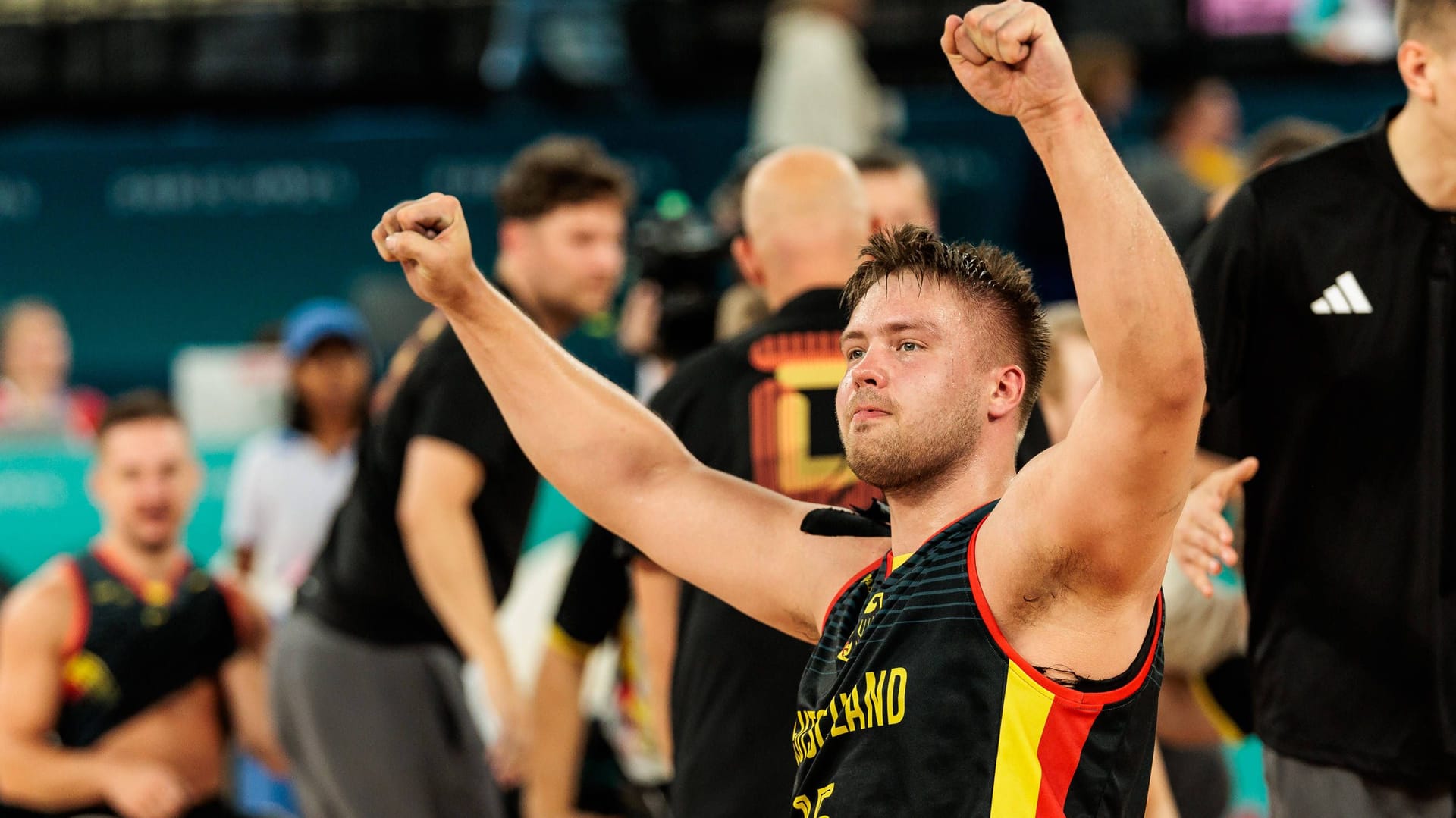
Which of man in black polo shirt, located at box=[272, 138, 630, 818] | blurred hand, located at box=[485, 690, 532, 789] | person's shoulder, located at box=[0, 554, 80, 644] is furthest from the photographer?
person's shoulder, located at box=[0, 554, 80, 644]

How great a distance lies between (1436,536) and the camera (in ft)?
10.00

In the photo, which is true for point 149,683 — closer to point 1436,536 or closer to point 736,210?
point 736,210

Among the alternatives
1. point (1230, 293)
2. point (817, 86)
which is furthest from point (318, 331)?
point (1230, 293)

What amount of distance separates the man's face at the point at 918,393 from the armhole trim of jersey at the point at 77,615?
3713mm

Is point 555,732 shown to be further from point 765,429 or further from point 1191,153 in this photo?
point 1191,153

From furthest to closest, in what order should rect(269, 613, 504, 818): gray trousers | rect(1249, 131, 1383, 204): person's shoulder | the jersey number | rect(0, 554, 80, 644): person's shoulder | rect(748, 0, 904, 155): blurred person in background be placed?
rect(748, 0, 904, 155): blurred person in background < rect(0, 554, 80, 644): person's shoulder < rect(269, 613, 504, 818): gray trousers < rect(1249, 131, 1383, 204): person's shoulder < the jersey number

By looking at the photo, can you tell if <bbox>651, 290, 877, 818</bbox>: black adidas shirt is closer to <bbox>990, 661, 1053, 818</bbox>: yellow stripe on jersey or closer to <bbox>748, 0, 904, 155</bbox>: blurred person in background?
<bbox>990, 661, 1053, 818</bbox>: yellow stripe on jersey

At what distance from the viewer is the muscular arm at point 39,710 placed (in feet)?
17.0

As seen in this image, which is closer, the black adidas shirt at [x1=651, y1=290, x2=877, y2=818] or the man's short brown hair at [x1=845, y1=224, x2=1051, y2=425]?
the man's short brown hair at [x1=845, y1=224, x2=1051, y2=425]

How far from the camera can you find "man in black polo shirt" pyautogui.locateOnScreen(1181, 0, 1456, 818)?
3.06 meters

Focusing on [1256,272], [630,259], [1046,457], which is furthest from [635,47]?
[1046,457]

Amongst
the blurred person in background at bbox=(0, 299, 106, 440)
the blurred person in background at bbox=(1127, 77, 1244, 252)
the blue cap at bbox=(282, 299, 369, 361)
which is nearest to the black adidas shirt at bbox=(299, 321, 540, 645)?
the blue cap at bbox=(282, 299, 369, 361)

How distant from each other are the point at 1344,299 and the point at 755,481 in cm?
116

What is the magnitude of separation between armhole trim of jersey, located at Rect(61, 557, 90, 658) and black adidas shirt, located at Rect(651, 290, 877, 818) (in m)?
2.62
